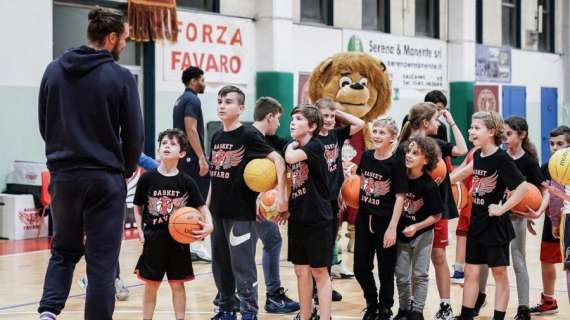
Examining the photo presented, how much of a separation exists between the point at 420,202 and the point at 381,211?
275mm

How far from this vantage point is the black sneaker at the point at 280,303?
22.7 ft

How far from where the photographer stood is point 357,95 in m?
8.77

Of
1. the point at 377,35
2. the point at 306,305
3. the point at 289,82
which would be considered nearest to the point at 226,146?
the point at 306,305

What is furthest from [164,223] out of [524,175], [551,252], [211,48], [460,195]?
[211,48]

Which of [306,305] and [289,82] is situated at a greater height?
[289,82]

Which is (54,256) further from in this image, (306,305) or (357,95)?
(357,95)

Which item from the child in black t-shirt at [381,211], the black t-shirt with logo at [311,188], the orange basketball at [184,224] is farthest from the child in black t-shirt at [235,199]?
the child in black t-shirt at [381,211]

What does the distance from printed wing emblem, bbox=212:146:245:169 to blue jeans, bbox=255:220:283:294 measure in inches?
34.7

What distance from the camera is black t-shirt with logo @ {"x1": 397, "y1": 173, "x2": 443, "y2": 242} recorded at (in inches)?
249

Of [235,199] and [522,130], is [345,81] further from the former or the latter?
[235,199]

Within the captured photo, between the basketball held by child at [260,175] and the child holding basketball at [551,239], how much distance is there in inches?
81.8

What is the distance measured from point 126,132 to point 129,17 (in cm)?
816

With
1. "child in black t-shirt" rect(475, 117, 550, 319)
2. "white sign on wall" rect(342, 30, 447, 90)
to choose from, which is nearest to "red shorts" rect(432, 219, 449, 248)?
"child in black t-shirt" rect(475, 117, 550, 319)

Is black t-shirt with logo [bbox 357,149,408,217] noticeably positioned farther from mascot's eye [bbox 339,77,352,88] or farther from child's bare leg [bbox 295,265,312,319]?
mascot's eye [bbox 339,77,352,88]
